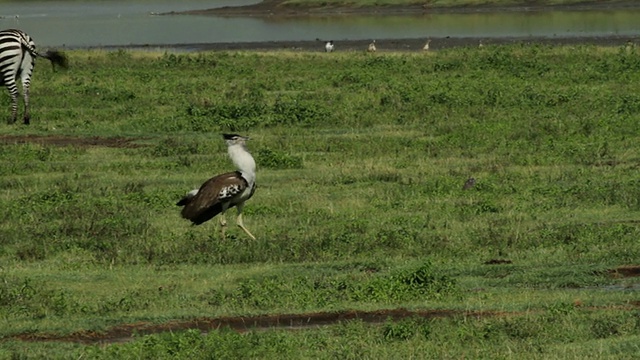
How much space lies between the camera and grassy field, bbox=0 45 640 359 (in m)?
10.5

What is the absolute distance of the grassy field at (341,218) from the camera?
1046cm

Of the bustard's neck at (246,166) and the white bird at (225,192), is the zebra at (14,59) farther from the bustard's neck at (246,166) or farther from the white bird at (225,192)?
the bustard's neck at (246,166)

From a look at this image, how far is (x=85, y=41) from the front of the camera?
66438 millimetres

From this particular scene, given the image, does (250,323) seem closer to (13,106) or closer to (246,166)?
(246,166)

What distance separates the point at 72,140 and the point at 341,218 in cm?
961

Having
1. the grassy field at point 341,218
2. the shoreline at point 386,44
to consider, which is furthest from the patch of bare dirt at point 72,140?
the shoreline at point 386,44

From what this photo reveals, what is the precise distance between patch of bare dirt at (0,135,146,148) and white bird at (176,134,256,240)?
892 cm

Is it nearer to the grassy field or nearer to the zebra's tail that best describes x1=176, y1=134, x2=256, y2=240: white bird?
the grassy field

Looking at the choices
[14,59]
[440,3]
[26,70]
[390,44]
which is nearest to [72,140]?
[26,70]

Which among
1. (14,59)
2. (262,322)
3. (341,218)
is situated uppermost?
(262,322)

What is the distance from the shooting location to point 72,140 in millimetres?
24188

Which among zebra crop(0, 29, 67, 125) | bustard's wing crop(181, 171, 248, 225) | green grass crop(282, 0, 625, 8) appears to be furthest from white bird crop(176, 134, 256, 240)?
green grass crop(282, 0, 625, 8)

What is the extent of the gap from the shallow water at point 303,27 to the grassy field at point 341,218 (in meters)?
31.0

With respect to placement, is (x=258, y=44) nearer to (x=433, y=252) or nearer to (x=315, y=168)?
(x=315, y=168)
